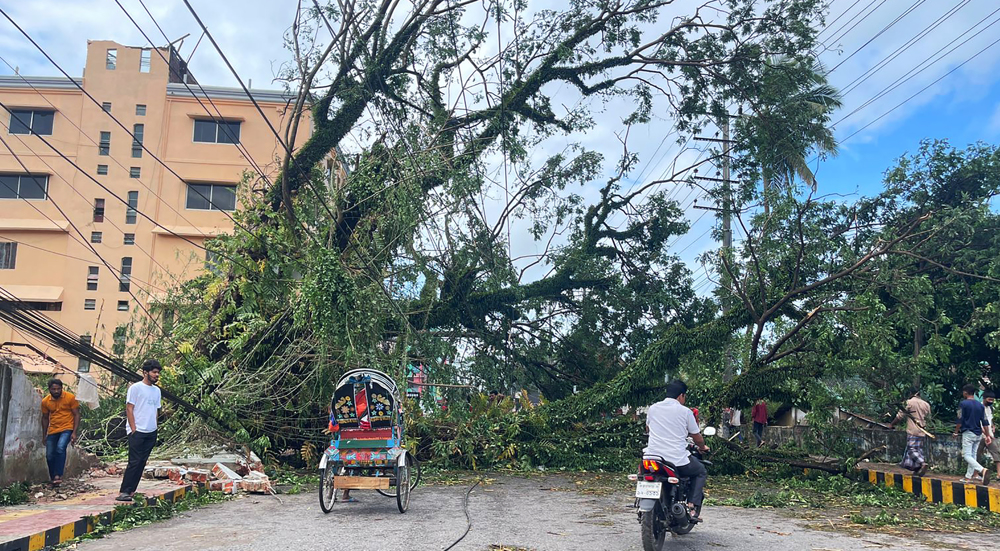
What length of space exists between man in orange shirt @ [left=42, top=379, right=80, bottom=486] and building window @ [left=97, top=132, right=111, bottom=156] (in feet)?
89.8

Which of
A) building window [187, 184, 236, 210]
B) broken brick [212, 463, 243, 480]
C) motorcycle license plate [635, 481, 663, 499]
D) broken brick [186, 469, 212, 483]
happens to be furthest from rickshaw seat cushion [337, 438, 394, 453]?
building window [187, 184, 236, 210]

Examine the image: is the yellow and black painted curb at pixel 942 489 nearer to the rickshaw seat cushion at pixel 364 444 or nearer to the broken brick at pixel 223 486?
the rickshaw seat cushion at pixel 364 444

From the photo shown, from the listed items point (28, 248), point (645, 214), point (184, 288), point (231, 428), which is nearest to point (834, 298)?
point (645, 214)

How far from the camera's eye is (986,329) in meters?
14.5

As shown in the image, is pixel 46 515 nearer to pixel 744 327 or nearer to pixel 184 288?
pixel 184 288

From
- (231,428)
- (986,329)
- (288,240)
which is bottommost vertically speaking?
(231,428)

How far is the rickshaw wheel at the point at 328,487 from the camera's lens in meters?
9.06

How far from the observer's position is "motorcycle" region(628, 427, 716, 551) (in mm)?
6613

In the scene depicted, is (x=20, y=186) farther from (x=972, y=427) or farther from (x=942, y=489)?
(x=972, y=427)

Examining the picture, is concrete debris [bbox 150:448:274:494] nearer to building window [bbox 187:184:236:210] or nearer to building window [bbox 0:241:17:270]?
building window [bbox 187:184:236:210]

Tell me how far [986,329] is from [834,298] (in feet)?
9.07

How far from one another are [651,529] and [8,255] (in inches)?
1350

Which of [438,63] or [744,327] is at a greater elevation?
[438,63]

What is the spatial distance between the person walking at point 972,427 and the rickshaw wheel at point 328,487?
8975mm
